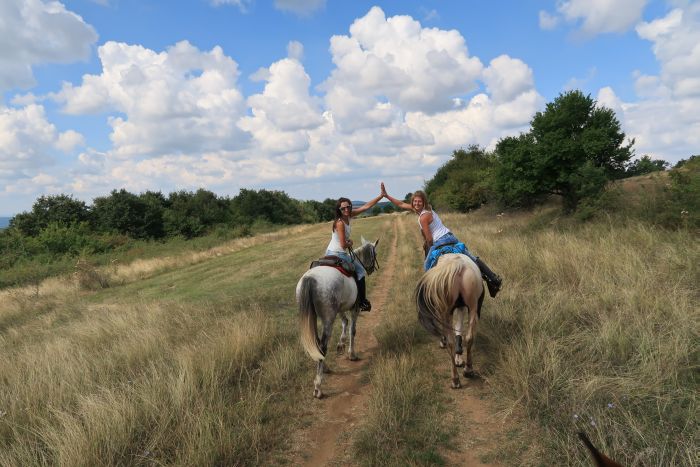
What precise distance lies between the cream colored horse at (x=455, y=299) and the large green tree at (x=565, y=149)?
15.0m

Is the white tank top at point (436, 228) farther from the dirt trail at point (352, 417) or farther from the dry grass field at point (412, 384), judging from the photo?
the dirt trail at point (352, 417)

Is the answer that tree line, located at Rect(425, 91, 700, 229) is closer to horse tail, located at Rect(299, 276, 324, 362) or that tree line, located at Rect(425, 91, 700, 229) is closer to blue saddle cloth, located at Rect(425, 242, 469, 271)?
blue saddle cloth, located at Rect(425, 242, 469, 271)

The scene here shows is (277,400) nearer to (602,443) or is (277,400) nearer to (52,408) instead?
(52,408)

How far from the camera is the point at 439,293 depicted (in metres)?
4.95

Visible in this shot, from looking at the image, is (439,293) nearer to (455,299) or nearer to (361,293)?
(455,299)

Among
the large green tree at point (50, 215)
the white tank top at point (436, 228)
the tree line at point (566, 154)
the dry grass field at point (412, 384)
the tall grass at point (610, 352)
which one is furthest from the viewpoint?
the large green tree at point (50, 215)

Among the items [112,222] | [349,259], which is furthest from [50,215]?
[349,259]

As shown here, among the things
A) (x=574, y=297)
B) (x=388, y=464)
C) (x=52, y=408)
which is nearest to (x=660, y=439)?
(x=388, y=464)

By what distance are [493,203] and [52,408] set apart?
3079 centimetres

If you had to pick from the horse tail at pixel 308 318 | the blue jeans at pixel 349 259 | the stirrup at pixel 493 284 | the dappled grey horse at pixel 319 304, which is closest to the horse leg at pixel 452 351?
the stirrup at pixel 493 284

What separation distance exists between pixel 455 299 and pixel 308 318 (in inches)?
80.5

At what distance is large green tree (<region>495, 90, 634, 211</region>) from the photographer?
17891 millimetres

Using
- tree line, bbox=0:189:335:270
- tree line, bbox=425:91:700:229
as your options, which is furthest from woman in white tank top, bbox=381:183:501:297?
tree line, bbox=0:189:335:270

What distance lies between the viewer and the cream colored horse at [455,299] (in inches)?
191
